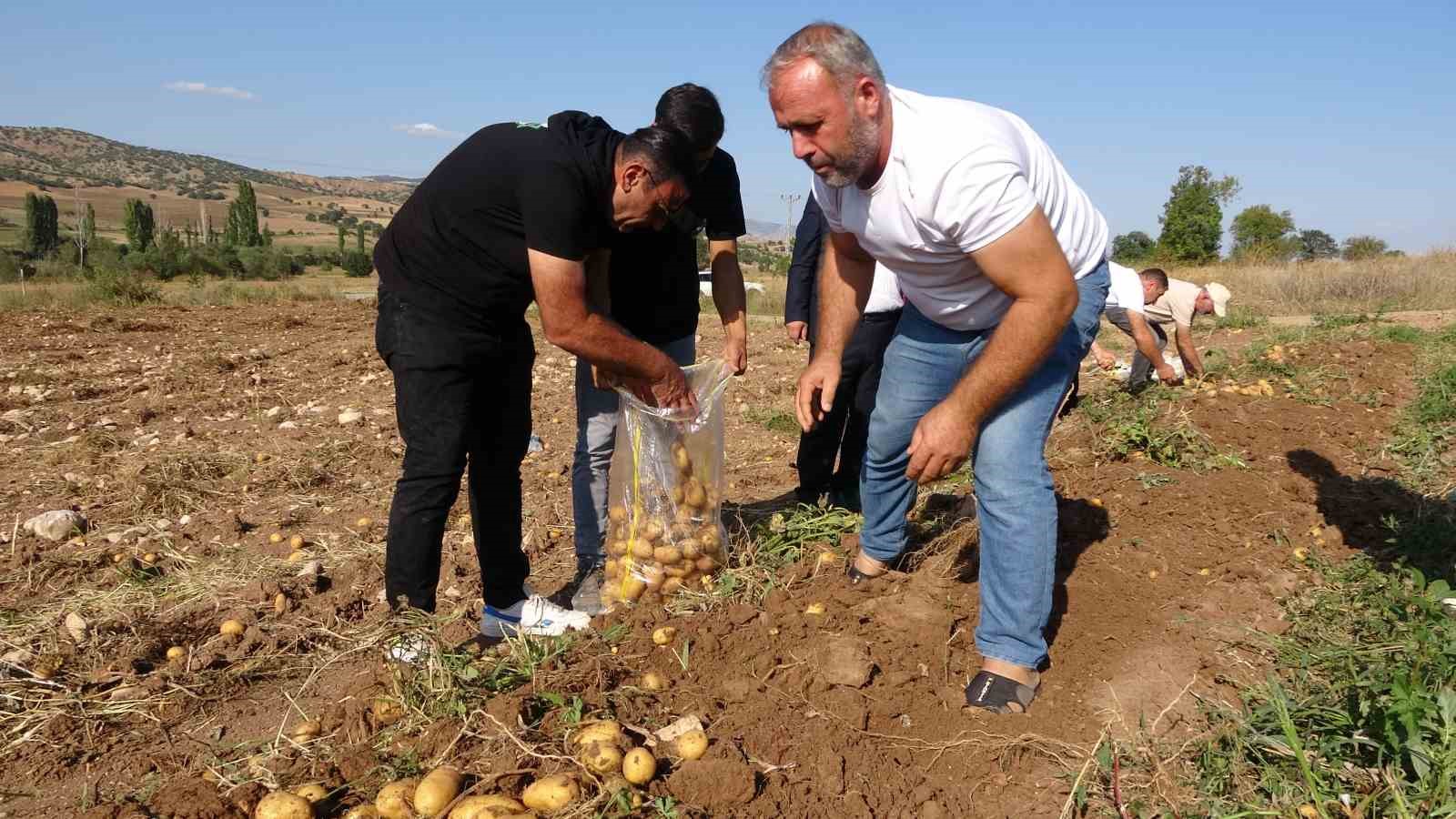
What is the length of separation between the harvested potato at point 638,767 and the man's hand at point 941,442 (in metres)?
0.95

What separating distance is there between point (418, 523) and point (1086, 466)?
3.47 m

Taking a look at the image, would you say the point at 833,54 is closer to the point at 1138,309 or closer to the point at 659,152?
the point at 659,152

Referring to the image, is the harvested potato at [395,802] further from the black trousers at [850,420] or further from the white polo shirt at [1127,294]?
the white polo shirt at [1127,294]

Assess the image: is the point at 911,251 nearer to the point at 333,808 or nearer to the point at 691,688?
the point at 691,688

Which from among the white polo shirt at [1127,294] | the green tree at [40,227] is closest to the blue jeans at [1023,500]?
the white polo shirt at [1127,294]

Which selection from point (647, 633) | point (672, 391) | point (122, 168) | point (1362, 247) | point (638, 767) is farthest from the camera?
point (122, 168)

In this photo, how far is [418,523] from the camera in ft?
9.50

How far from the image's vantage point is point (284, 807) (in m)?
2.02

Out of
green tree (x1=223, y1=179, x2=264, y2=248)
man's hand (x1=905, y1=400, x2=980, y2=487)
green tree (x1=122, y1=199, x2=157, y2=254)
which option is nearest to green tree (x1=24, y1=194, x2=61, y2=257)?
green tree (x1=122, y1=199, x2=157, y2=254)

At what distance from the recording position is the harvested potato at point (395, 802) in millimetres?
2080

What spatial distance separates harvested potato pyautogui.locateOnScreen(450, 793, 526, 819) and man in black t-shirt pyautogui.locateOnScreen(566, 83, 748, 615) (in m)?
1.36

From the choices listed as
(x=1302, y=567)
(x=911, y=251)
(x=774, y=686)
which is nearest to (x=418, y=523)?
(x=774, y=686)

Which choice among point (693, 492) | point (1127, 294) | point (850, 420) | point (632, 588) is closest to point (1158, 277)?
point (1127, 294)

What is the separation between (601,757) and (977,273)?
1.55m
